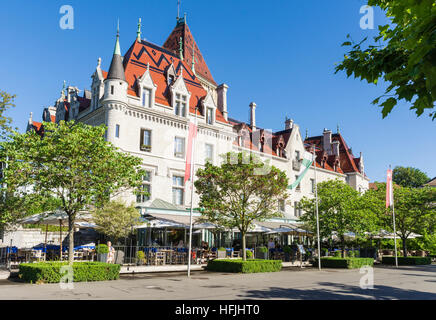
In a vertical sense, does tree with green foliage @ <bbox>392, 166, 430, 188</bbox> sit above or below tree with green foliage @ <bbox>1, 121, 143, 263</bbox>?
above

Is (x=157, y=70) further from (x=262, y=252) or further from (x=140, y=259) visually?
(x=262, y=252)

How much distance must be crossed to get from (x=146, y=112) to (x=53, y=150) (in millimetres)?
15262

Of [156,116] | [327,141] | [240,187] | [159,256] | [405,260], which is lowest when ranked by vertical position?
[405,260]

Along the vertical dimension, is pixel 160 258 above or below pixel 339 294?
above

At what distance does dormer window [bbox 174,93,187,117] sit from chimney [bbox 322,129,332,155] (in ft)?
104

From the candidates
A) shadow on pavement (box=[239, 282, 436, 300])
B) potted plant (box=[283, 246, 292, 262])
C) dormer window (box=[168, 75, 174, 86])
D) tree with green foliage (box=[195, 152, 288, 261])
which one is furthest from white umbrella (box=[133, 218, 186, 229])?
dormer window (box=[168, 75, 174, 86])

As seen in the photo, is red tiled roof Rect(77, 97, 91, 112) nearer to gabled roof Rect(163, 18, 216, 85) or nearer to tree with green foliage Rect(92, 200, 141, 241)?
tree with green foliage Rect(92, 200, 141, 241)

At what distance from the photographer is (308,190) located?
160ft

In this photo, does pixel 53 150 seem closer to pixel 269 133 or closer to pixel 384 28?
pixel 384 28

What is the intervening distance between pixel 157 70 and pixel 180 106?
4.47 m

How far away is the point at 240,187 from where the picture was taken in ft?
75.9

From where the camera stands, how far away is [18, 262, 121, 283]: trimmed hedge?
15188 millimetres

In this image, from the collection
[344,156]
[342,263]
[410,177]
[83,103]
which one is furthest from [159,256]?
[410,177]
